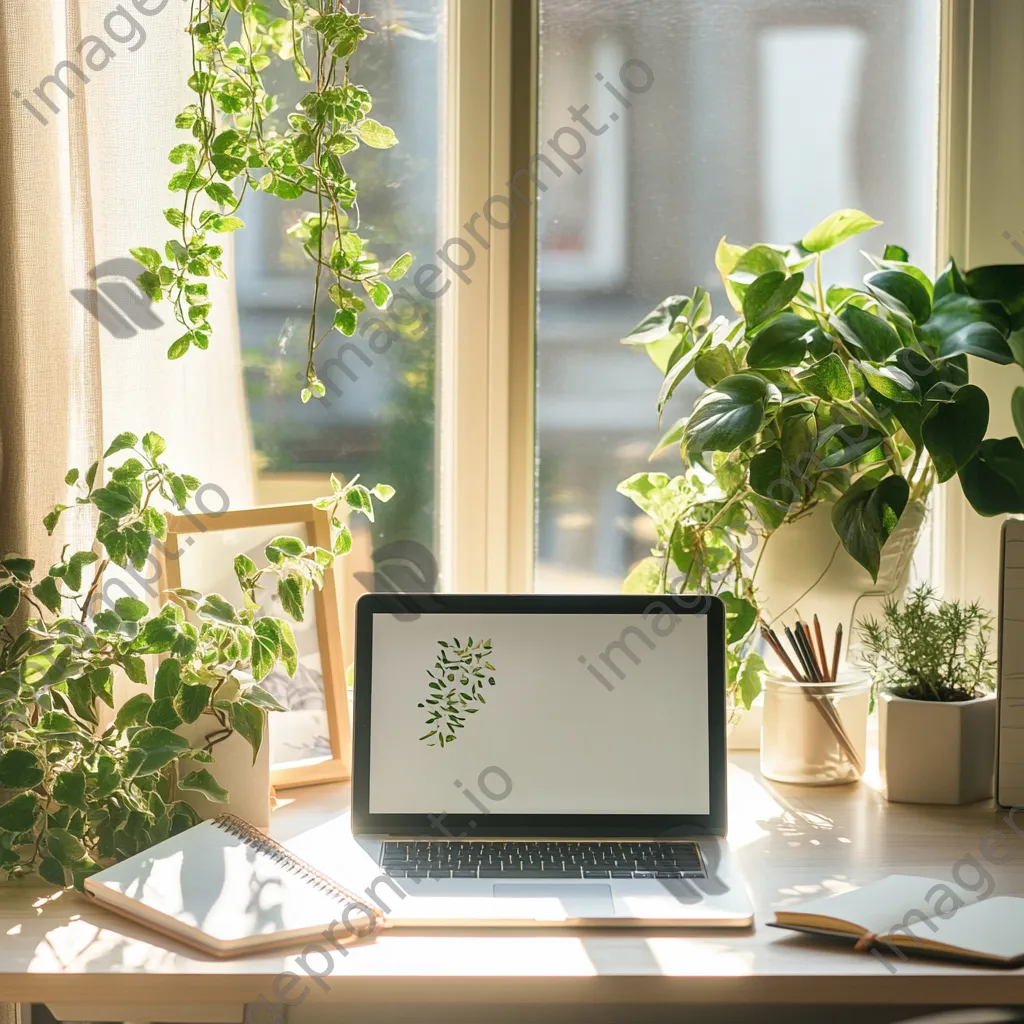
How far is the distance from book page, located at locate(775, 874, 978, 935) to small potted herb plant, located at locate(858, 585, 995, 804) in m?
0.25

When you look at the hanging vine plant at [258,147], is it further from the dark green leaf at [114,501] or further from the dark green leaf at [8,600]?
the dark green leaf at [8,600]

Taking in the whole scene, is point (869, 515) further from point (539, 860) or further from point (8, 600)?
point (8, 600)

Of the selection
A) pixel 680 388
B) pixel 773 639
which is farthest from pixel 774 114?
pixel 773 639

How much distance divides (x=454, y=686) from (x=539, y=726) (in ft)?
0.34

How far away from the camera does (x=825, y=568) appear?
125cm

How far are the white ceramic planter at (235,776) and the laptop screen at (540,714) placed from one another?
0.12 m

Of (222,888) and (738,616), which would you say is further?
(738,616)

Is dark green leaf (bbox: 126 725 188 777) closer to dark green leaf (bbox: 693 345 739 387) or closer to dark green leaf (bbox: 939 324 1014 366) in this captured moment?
dark green leaf (bbox: 693 345 739 387)

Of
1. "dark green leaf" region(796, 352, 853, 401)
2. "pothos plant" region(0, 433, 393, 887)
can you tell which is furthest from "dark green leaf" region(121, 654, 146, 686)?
"dark green leaf" region(796, 352, 853, 401)

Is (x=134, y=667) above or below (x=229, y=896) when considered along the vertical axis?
above

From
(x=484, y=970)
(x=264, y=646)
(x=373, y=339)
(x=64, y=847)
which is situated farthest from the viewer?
(x=373, y=339)

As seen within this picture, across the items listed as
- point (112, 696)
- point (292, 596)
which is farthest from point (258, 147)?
point (112, 696)

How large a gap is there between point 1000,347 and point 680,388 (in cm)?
44

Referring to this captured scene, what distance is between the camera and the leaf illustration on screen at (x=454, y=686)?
1.19 metres
